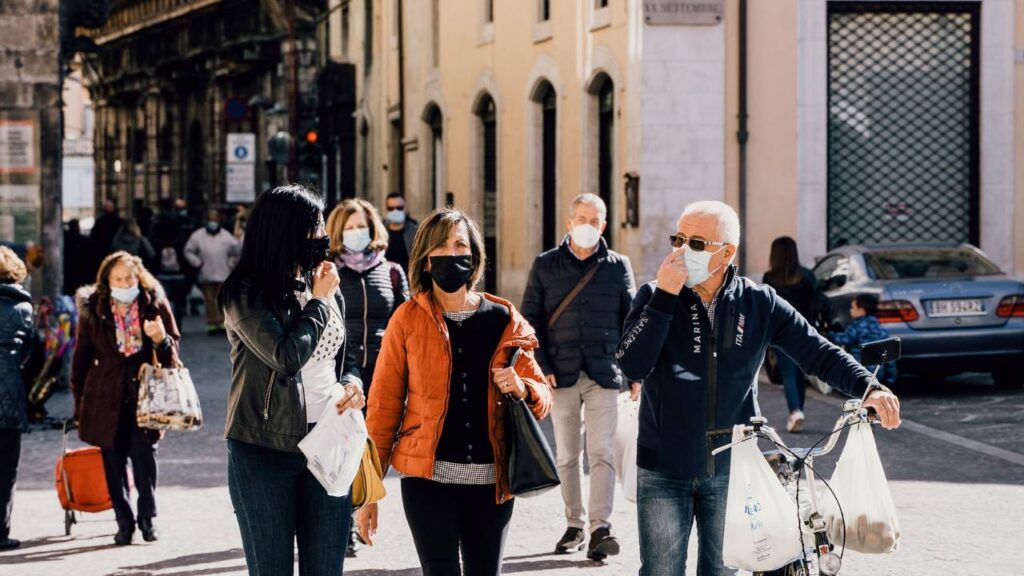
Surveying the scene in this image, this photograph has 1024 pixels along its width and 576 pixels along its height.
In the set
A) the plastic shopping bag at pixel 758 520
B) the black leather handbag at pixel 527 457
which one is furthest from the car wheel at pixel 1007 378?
the plastic shopping bag at pixel 758 520

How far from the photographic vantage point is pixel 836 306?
16.2m

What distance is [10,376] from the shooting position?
9648mm

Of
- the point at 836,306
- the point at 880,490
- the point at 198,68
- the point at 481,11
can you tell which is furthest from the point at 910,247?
the point at 198,68

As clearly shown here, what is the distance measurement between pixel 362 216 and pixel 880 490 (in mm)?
4382

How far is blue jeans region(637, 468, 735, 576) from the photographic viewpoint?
5.65m

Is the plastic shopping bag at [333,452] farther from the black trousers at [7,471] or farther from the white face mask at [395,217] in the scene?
the white face mask at [395,217]

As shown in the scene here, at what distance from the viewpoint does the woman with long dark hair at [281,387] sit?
5.47 meters

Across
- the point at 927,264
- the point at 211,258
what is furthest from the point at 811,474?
the point at 211,258

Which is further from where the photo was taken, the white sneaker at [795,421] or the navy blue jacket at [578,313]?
the white sneaker at [795,421]

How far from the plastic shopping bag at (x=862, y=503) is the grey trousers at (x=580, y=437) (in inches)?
139

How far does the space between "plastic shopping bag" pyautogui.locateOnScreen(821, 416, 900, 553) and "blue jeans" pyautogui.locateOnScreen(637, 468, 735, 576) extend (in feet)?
1.25

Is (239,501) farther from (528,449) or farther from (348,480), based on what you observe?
(528,449)

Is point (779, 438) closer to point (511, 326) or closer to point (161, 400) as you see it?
point (511, 326)

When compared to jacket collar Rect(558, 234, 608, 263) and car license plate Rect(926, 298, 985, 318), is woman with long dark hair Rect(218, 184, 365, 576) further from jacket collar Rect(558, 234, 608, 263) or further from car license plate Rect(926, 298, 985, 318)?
car license plate Rect(926, 298, 985, 318)
